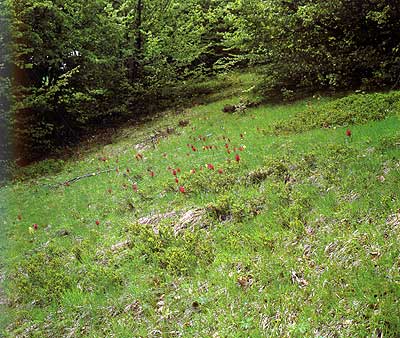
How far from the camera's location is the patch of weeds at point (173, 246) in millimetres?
5879

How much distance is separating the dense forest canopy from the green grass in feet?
12.3

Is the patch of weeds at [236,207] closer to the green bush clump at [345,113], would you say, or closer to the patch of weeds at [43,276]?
the patch of weeds at [43,276]

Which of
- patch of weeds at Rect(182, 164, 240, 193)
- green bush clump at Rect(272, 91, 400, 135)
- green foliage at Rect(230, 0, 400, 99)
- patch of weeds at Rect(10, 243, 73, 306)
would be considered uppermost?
green foliage at Rect(230, 0, 400, 99)

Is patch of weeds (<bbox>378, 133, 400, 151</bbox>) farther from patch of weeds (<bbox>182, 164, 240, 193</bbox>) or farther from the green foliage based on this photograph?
the green foliage

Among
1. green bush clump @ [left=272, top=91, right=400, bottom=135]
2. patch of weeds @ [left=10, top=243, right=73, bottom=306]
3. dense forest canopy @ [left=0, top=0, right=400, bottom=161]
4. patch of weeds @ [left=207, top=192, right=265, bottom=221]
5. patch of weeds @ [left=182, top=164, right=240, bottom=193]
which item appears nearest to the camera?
patch of weeds @ [left=10, top=243, right=73, bottom=306]

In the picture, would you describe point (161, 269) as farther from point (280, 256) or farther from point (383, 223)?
point (383, 223)

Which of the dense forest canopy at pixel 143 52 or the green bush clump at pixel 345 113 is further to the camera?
the dense forest canopy at pixel 143 52

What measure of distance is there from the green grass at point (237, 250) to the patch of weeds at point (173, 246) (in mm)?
24

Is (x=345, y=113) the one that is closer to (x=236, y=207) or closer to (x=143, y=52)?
(x=236, y=207)

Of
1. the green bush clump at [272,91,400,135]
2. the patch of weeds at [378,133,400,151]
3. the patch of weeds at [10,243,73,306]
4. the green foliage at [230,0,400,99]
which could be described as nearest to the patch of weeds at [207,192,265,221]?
the patch of weeds at [378,133,400,151]

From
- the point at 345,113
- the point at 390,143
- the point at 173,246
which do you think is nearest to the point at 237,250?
the point at 173,246

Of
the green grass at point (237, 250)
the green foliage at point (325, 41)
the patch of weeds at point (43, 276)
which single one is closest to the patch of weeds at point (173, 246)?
the green grass at point (237, 250)

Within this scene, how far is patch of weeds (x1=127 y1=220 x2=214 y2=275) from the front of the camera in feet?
19.3

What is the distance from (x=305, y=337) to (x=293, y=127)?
7.78 metres
